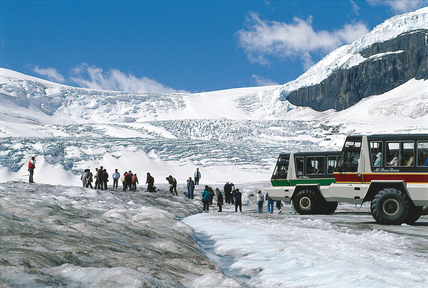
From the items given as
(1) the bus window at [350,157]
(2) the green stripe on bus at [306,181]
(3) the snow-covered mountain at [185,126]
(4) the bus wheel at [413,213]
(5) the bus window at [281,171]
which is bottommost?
(4) the bus wheel at [413,213]

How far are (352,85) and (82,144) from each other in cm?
10263

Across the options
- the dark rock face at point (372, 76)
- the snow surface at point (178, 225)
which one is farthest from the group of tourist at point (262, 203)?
the dark rock face at point (372, 76)

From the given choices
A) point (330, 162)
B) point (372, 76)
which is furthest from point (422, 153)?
point (372, 76)

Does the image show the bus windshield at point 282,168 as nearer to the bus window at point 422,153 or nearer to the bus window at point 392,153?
the bus window at point 392,153

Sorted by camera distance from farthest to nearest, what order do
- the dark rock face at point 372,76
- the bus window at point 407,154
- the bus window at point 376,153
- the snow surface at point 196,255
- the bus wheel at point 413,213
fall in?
the dark rock face at point 372,76
the bus wheel at point 413,213
the bus window at point 376,153
the bus window at point 407,154
the snow surface at point 196,255

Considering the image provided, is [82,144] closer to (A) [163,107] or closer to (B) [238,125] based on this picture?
(B) [238,125]

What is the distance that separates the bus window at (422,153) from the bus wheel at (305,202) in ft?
17.4

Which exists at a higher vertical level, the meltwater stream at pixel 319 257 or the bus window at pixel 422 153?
the bus window at pixel 422 153

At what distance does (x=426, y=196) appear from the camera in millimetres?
10719

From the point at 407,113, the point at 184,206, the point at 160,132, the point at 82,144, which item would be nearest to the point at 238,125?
the point at 160,132

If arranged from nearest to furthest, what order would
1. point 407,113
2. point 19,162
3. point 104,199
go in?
1. point 104,199
2. point 19,162
3. point 407,113

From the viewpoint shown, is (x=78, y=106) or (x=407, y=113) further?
(x=78, y=106)

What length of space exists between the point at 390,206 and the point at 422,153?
176 centimetres

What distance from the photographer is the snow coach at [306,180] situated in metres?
15.8
